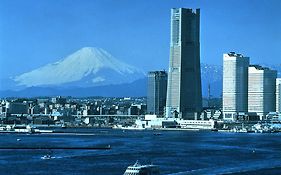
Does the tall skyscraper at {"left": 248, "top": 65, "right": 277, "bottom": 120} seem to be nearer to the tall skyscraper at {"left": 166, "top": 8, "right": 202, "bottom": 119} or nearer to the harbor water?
the tall skyscraper at {"left": 166, "top": 8, "right": 202, "bottom": 119}

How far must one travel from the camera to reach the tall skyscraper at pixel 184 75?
373 ft

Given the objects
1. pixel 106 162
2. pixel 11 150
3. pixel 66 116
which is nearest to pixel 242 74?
pixel 66 116

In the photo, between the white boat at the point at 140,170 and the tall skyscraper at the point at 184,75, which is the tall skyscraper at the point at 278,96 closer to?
the tall skyscraper at the point at 184,75

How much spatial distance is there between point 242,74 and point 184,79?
506 inches

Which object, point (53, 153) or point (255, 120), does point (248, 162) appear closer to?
point (53, 153)

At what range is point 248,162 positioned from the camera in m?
33.8

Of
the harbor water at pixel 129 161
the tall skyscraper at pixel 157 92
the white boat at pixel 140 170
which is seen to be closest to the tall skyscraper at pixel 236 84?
the tall skyscraper at pixel 157 92

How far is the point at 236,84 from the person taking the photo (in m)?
121

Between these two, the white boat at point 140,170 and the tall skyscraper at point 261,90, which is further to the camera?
the tall skyscraper at point 261,90

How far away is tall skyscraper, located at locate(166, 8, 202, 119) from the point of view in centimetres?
11362

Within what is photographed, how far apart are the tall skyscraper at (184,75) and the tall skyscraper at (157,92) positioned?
987cm

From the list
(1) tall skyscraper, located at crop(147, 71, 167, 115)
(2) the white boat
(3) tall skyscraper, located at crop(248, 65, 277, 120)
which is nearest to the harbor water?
(2) the white boat

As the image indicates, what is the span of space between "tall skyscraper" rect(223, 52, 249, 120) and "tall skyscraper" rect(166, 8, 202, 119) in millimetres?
6082

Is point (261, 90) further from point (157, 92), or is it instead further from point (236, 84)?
point (157, 92)
